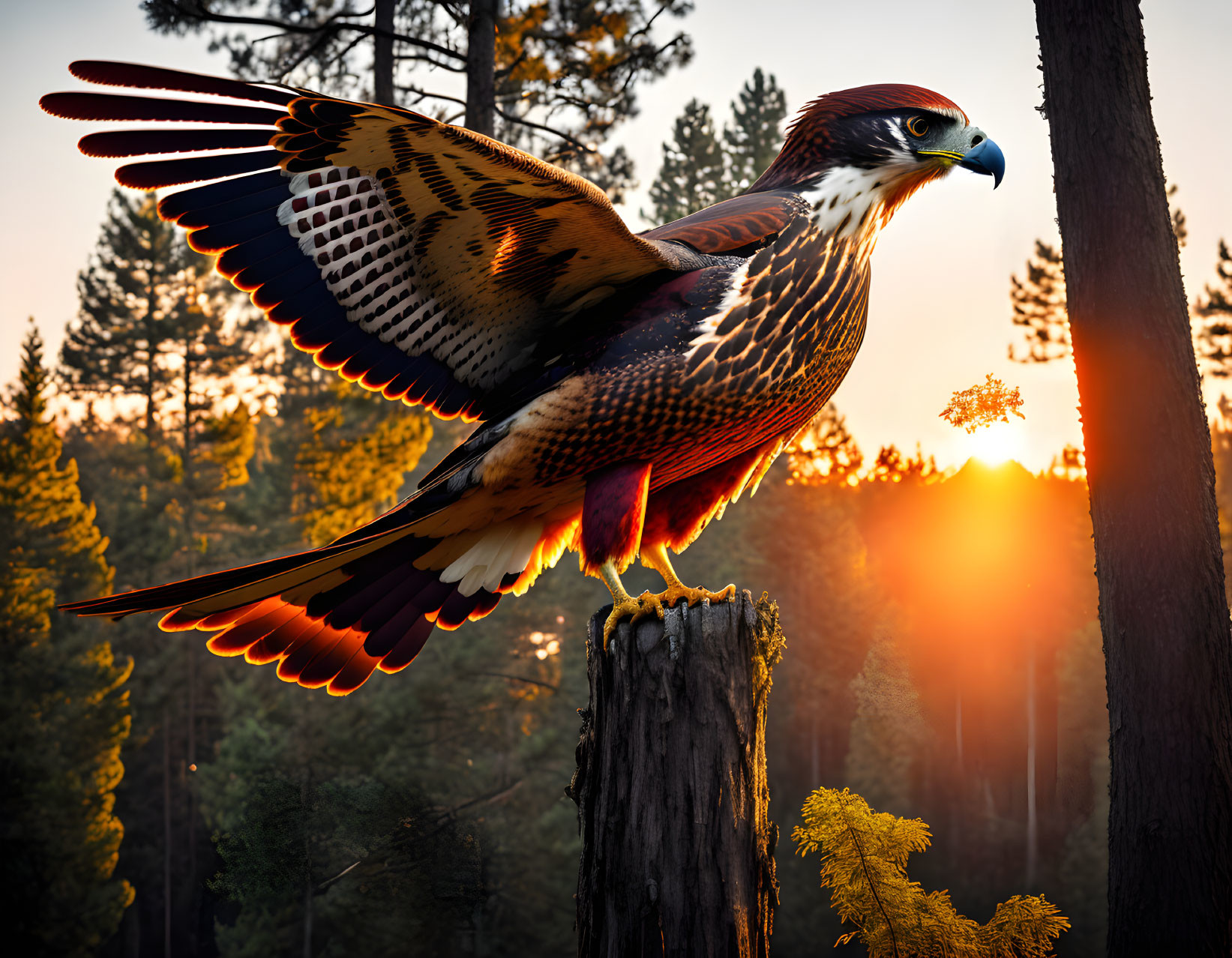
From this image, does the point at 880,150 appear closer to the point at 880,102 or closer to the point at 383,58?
the point at 880,102

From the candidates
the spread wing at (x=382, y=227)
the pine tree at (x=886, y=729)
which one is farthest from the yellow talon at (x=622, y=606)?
the pine tree at (x=886, y=729)

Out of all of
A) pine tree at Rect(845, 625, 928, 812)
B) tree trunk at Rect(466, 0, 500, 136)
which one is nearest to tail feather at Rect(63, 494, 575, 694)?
tree trunk at Rect(466, 0, 500, 136)

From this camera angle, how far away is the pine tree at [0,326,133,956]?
13.8m

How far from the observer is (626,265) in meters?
2.31

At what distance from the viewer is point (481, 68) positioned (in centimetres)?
618

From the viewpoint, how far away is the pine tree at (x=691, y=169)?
1419 cm

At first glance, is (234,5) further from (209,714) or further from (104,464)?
(104,464)

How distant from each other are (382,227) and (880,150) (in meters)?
1.50

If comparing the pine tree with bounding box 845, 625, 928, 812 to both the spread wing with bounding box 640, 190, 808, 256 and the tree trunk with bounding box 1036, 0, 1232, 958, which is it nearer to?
the tree trunk with bounding box 1036, 0, 1232, 958

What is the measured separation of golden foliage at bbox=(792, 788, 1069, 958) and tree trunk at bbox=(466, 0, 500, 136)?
528 centimetres

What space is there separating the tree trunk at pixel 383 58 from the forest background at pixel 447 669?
0.42 meters

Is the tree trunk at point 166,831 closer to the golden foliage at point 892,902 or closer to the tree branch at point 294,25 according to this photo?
the tree branch at point 294,25

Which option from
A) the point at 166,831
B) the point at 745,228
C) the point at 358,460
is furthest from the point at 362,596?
the point at 166,831

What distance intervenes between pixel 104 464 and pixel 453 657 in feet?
52.6
